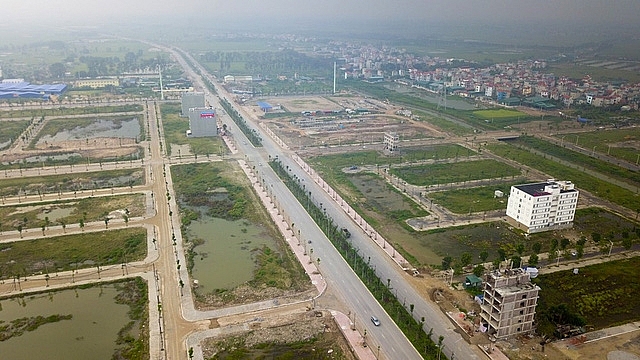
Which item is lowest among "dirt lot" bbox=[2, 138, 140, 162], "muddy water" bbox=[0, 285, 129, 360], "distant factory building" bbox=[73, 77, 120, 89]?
"muddy water" bbox=[0, 285, 129, 360]

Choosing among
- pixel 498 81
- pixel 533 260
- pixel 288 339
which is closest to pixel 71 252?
pixel 288 339

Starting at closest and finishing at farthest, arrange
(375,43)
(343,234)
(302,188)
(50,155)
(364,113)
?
(343,234) → (302,188) → (50,155) → (364,113) → (375,43)

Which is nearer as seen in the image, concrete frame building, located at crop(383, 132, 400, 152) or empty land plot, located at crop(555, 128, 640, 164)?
concrete frame building, located at crop(383, 132, 400, 152)

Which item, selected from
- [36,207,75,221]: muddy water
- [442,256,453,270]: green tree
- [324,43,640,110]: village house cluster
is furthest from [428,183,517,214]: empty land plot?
[324,43,640,110]: village house cluster

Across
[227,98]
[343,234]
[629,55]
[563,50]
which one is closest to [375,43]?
[563,50]

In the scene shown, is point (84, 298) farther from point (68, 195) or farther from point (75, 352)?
point (68, 195)

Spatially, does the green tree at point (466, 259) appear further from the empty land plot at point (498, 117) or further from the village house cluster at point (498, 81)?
the village house cluster at point (498, 81)

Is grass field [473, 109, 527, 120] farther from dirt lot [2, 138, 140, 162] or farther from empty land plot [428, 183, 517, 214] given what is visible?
dirt lot [2, 138, 140, 162]
